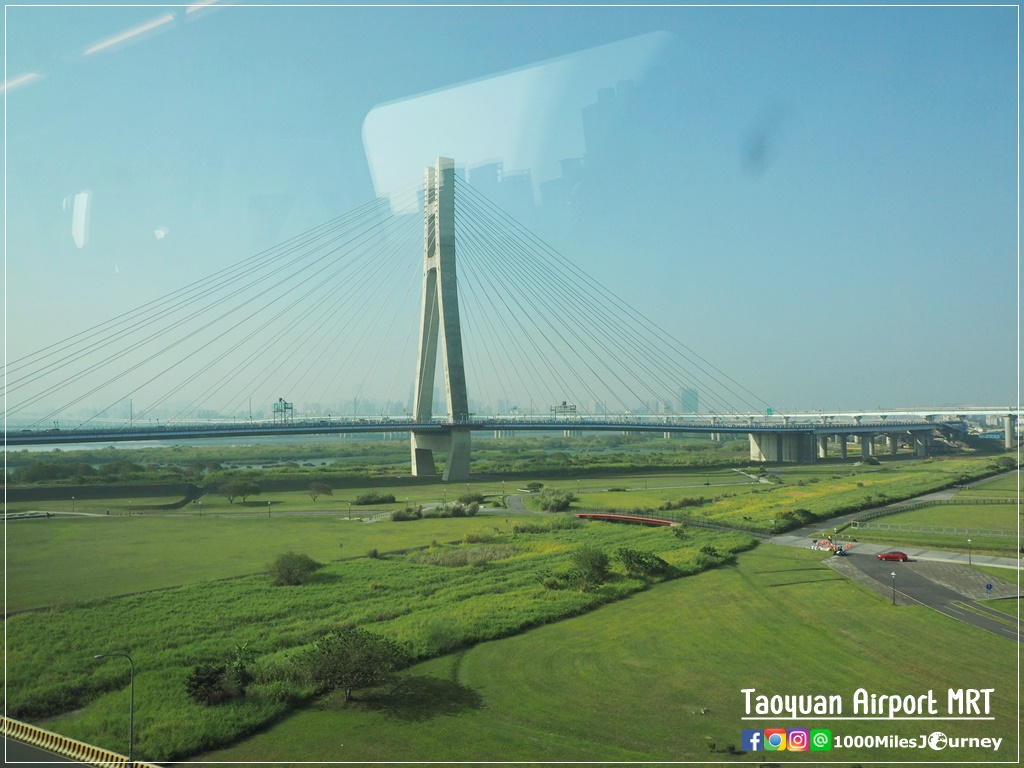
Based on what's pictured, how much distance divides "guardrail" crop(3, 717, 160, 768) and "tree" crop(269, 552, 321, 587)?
11861 millimetres

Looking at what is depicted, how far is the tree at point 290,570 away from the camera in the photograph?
85.6 ft

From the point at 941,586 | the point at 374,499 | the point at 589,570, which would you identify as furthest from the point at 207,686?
the point at 374,499

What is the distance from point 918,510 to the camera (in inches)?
1806

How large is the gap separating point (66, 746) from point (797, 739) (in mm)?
14806

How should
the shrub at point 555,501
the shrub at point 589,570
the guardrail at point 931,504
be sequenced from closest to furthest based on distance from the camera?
1. the shrub at point 589,570
2. the guardrail at point 931,504
3. the shrub at point 555,501

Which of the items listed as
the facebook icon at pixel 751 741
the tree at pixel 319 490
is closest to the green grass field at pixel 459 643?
the facebook icon at pixel 751 741

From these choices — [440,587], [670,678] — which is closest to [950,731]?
[670,678]

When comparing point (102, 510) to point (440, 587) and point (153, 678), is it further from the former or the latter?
point (153, 678)

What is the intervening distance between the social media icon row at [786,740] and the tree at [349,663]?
28.4ft

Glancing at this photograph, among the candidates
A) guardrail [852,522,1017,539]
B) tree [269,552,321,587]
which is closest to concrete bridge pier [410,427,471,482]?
tree [269,552,321,587]

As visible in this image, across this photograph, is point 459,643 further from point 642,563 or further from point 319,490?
point 319,490

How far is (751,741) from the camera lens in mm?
13352

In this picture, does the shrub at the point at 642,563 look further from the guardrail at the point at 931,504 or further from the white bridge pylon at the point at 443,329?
the white bridge pylon at the point at 443,329

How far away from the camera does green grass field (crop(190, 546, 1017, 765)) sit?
13406mm
